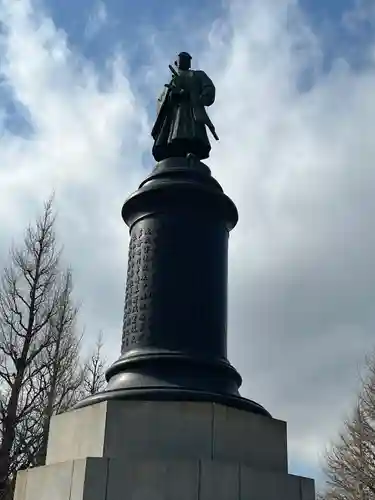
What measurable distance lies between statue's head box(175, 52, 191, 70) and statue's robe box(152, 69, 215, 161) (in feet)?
0.60

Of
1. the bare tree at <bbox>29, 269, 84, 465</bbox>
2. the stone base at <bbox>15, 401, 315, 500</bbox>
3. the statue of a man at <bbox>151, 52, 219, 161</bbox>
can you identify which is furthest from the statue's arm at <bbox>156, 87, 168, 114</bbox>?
the bare tree at <bbox>29, 269, 84, 465</bbox>

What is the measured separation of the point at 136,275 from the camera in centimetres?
634

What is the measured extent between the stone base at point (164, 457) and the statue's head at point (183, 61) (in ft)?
13.7

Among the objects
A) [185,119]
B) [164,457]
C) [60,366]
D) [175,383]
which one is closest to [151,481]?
[164,457]

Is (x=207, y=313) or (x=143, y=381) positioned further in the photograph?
(x=207, y=313)

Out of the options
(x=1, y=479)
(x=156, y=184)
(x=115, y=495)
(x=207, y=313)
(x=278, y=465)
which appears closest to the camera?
(x=115, y=495)

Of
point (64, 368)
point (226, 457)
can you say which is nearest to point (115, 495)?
point (226, 457)

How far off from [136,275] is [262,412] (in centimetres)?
180

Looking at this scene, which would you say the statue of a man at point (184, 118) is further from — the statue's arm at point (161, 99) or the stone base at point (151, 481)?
the stone base at point (151, 481)

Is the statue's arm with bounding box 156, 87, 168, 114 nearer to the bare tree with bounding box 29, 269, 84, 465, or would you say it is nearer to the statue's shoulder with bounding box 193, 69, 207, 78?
the statue's shoulder with bounding box 193, 69, 207, 78

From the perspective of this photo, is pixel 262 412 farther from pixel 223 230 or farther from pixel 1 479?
pixel 1 479

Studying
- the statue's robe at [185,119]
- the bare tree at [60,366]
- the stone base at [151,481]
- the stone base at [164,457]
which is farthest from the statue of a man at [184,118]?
the bare tree at [60,366]

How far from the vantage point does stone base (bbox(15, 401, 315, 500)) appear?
4.71 metres

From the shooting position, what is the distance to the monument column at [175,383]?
189 inches
